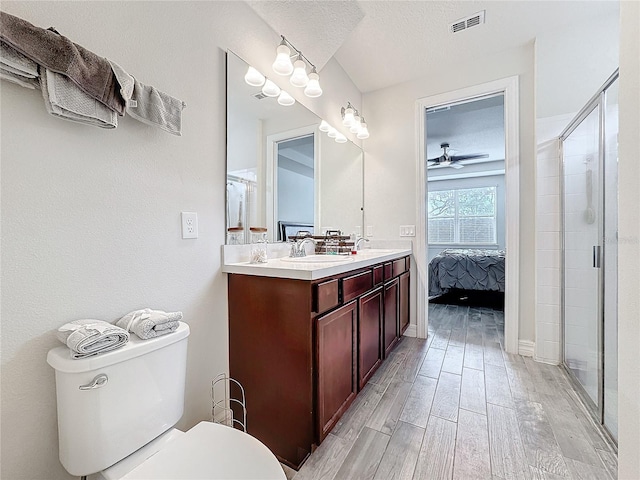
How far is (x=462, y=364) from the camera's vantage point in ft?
7.26

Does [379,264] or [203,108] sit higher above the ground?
[203,108]

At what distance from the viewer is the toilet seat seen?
755 mm

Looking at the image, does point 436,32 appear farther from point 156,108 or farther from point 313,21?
point 156,108

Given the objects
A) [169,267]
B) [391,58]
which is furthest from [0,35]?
Answer: [391,58]

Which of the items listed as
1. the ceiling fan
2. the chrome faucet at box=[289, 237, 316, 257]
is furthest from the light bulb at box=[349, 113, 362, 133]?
the ceiling fan

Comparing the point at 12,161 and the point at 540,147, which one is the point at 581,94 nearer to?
the point at 540,147

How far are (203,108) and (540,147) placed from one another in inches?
99.6

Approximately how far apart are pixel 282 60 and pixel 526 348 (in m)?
2.91

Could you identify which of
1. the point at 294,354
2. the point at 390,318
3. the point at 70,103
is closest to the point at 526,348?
the point at 390,318

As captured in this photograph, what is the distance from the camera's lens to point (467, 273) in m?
3.93

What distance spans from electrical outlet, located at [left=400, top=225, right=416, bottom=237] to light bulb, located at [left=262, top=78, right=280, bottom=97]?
69.0 inches

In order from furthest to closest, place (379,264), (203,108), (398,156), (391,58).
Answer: (398,156) → (391,58) → (379,264) → (203,108)

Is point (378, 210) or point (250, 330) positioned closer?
point (250, 330)

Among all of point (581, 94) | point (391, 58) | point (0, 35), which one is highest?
point (391, 58)
